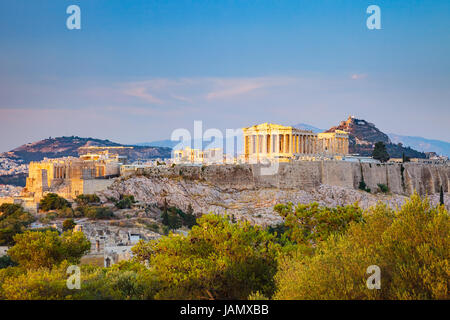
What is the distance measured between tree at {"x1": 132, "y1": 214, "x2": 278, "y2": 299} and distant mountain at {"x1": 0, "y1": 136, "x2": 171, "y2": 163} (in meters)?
78.4

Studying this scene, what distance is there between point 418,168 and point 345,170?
15685 mm

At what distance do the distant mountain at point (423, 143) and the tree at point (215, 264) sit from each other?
175694 millimetres

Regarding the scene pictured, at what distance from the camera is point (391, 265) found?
12.4 m

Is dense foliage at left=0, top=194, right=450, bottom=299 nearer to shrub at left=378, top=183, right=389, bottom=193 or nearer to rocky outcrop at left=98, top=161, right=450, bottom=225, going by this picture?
rocky outcrop at left=98, top=161, right=450, bottom=225

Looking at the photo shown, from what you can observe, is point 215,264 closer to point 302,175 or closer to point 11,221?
point 11,221

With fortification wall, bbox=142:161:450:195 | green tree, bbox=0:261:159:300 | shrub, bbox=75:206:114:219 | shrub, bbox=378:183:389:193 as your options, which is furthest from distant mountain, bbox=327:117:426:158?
green tree, bbox=0:261:159:300

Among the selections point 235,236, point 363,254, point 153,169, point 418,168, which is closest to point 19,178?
point 153,169

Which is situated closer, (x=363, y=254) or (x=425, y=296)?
(x=425, y=296)

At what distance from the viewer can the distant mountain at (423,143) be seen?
184375 millimetres

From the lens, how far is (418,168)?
67.6m

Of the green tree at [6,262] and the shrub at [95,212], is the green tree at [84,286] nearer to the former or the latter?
the green tree at [6,262]

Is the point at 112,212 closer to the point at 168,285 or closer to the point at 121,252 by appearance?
the point at 121,252

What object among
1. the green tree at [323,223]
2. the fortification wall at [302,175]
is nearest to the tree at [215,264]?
the green tree at [323,223]

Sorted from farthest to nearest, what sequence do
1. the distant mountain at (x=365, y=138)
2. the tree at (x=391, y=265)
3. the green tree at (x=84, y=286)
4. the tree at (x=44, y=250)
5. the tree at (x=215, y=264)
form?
the distant mountain at (x=365, y=138)
the tree at (x=44, y=250)
the tree at (x=215, y=264)
the green tree at (x=84, y=286)
the tree at (x=391, y=265)
